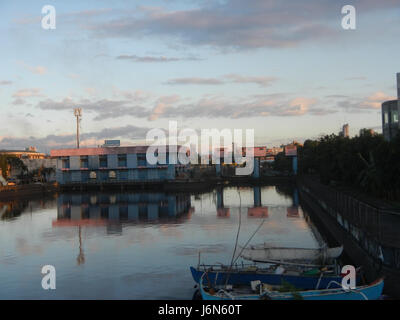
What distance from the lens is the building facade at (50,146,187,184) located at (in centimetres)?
11206

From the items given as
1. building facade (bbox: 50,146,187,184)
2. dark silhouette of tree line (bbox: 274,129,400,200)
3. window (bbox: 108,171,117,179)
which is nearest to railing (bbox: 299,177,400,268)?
dark silhouette of tree line (bbox: 274,129,400,200)

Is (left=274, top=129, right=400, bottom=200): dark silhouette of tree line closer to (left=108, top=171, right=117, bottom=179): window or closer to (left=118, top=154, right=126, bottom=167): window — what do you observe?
(left=118, top=154, right=126, bottom=167): window

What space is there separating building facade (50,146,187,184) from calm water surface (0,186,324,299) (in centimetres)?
4691

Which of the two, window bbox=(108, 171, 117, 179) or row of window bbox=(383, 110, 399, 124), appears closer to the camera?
row of window bbox=(383, 110, 399, 124)

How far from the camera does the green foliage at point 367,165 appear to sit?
130ft

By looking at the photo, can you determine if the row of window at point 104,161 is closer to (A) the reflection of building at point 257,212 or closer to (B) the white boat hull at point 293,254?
(A) the reflection of building at point 257,212

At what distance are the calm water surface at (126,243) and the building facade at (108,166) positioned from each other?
46.9 meters

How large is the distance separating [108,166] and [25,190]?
23.4 metres

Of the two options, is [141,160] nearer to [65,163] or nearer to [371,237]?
[65,163]

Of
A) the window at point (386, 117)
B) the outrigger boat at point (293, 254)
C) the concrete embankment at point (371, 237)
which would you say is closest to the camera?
the concrete embankment at point (371, 237)

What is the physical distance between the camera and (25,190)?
315 ft
